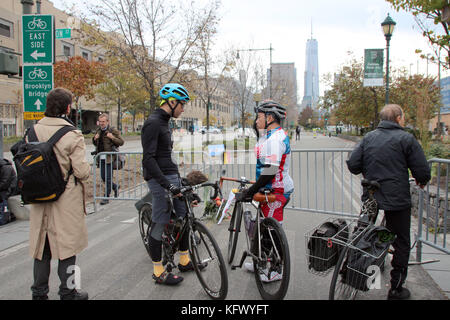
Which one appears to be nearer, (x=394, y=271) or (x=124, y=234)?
(x=394, y=271)

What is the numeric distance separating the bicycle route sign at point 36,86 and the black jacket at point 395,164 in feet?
20.0

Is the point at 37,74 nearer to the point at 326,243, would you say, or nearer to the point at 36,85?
the point at 36,85

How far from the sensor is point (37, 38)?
22.3 ft

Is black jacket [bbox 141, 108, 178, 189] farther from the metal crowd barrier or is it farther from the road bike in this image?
the metal crowd barrier

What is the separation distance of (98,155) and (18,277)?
374cm

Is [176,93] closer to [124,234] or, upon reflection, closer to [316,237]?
[316,237]

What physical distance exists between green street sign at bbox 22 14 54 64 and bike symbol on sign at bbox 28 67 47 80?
168mm

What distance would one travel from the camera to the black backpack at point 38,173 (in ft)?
10.0

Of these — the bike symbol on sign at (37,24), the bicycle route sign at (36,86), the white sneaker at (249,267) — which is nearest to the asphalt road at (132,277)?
the white sneaker at (249,267)

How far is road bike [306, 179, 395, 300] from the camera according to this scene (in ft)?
10.0

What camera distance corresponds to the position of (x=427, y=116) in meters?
11.5

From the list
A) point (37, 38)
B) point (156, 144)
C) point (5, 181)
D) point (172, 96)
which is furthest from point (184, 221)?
point (37, 38)

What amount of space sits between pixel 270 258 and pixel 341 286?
683 millimetres

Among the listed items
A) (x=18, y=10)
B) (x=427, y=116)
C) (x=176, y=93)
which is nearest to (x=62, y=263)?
(x=176, y=93)
